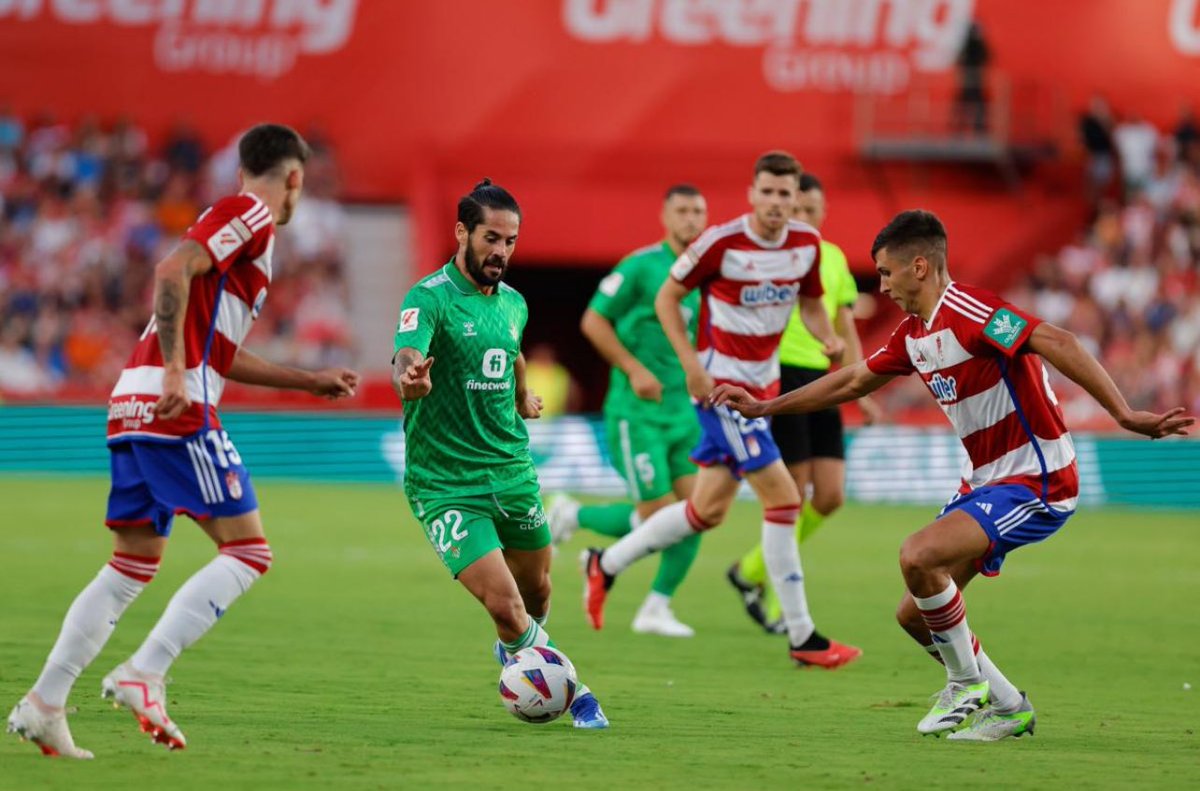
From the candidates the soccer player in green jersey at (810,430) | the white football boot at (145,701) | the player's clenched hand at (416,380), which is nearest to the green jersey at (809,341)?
the soccer player in green jersey at (810,430)

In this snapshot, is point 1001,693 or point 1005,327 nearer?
point 1005,327

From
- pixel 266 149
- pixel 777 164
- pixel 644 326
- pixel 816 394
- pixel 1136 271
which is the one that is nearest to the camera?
pixel 266 149

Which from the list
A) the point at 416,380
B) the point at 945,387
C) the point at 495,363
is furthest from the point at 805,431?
the point at 416,380

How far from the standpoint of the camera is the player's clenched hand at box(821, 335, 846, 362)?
10516 mm

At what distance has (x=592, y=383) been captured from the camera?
32.4 meters

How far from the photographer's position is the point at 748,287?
10.3 meters

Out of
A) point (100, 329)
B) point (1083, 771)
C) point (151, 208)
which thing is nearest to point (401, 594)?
point (1083, 771)

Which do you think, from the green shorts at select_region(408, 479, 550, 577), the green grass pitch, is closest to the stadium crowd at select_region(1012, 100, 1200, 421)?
the green grass pitch

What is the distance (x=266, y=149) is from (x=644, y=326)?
542 centimetres

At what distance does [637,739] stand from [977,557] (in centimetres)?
154

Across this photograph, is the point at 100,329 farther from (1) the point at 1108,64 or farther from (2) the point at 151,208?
(1) the point at 1108,64

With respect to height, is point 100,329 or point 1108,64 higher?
point 1108,64

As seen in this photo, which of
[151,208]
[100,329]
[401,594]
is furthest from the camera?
[151,208]

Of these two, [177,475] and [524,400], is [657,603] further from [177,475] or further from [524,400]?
[177,475]
